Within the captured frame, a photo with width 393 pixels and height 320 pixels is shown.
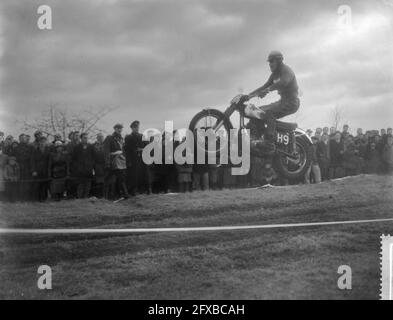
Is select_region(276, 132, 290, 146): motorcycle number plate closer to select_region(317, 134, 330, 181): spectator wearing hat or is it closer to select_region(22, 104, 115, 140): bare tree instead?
select_region(317, 134, 330, 181): spectator wearing hat

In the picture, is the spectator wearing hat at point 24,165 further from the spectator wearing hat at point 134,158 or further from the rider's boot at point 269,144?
the rider's boot at point 269,144

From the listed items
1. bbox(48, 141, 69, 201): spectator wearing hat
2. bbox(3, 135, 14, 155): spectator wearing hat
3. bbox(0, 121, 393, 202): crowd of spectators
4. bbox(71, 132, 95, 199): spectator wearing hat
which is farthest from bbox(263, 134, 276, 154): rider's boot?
bbox(3, 135, 14, 155): spectator wearing hat

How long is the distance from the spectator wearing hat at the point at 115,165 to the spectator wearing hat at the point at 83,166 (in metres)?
0.15

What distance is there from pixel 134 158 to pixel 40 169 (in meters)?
0.85

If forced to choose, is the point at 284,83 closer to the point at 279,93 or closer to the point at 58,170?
the point at 279,93

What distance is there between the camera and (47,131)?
4.52 metres

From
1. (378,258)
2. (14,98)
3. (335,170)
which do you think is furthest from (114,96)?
(378,258)

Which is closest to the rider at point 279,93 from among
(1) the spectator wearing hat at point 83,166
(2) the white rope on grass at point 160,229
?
(2) the white rope on grass at point 160,229

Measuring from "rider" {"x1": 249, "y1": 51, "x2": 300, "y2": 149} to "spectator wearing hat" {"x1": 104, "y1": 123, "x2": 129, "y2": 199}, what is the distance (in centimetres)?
119

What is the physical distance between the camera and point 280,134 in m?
4.90

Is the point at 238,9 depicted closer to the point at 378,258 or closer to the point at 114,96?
the point at 114,96

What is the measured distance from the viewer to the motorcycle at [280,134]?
462cm

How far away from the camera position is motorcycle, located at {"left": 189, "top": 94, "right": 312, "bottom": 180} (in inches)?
182
